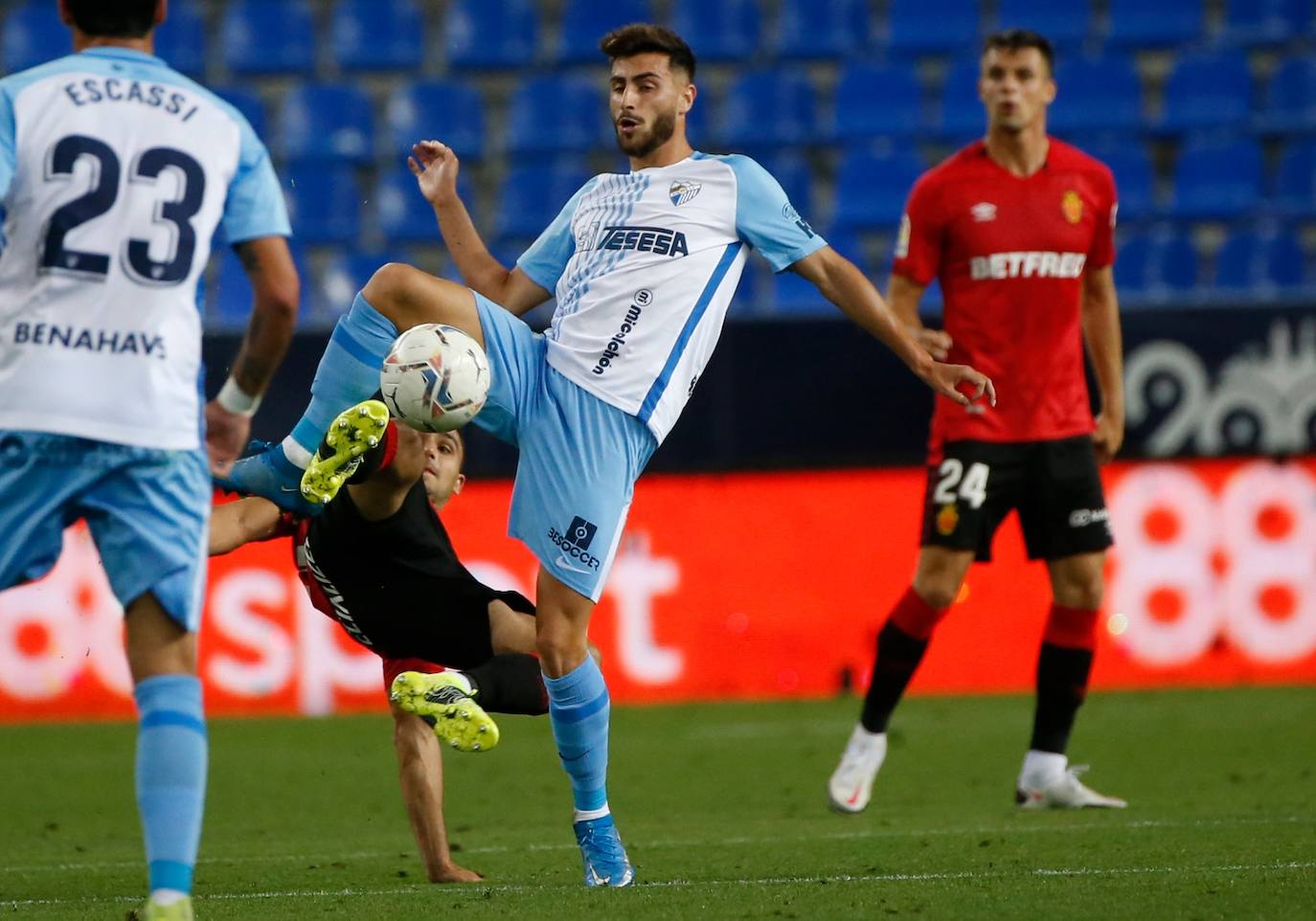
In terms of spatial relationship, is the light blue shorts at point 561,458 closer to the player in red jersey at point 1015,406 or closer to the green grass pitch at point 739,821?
the green grass pitch at point 739,821

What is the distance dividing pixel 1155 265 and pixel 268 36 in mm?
6556

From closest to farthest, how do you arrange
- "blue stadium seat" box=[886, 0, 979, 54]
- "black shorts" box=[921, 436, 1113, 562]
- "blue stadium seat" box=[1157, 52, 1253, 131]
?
"black shorts" box=[921, 436, 1113, 562], "blue stadium seat" box=[1157, 52, 1253, 131], "blue stadium seat" box=[886, 0, 979, 54]

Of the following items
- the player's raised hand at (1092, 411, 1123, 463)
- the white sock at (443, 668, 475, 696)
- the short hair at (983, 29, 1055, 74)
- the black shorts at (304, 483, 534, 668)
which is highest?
the short hair at (983, 29, 1055, 74)

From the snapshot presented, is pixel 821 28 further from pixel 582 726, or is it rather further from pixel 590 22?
pixel 582 726

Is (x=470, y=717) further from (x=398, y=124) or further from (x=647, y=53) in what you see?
(x=398, y=124)

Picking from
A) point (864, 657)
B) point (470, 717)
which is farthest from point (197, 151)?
point (864, 657)

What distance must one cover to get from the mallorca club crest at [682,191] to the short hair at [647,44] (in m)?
0.34

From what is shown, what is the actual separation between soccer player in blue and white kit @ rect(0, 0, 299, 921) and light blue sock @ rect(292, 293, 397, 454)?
1.31 m

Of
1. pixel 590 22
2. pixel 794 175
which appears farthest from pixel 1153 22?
pixel 590 22

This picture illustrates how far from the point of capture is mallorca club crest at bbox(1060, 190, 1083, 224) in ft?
22.9

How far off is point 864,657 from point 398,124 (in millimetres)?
5568

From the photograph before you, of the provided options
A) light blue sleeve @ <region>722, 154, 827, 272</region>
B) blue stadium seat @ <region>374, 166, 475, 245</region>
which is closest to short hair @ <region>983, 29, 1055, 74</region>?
light blue sleeve @ <region>722, 154, 827, 272</region>

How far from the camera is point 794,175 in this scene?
520 inches

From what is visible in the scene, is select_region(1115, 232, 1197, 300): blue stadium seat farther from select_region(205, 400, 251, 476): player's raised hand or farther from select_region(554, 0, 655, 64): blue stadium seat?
select_region(205, 400, 251, 476): player's raised hand
